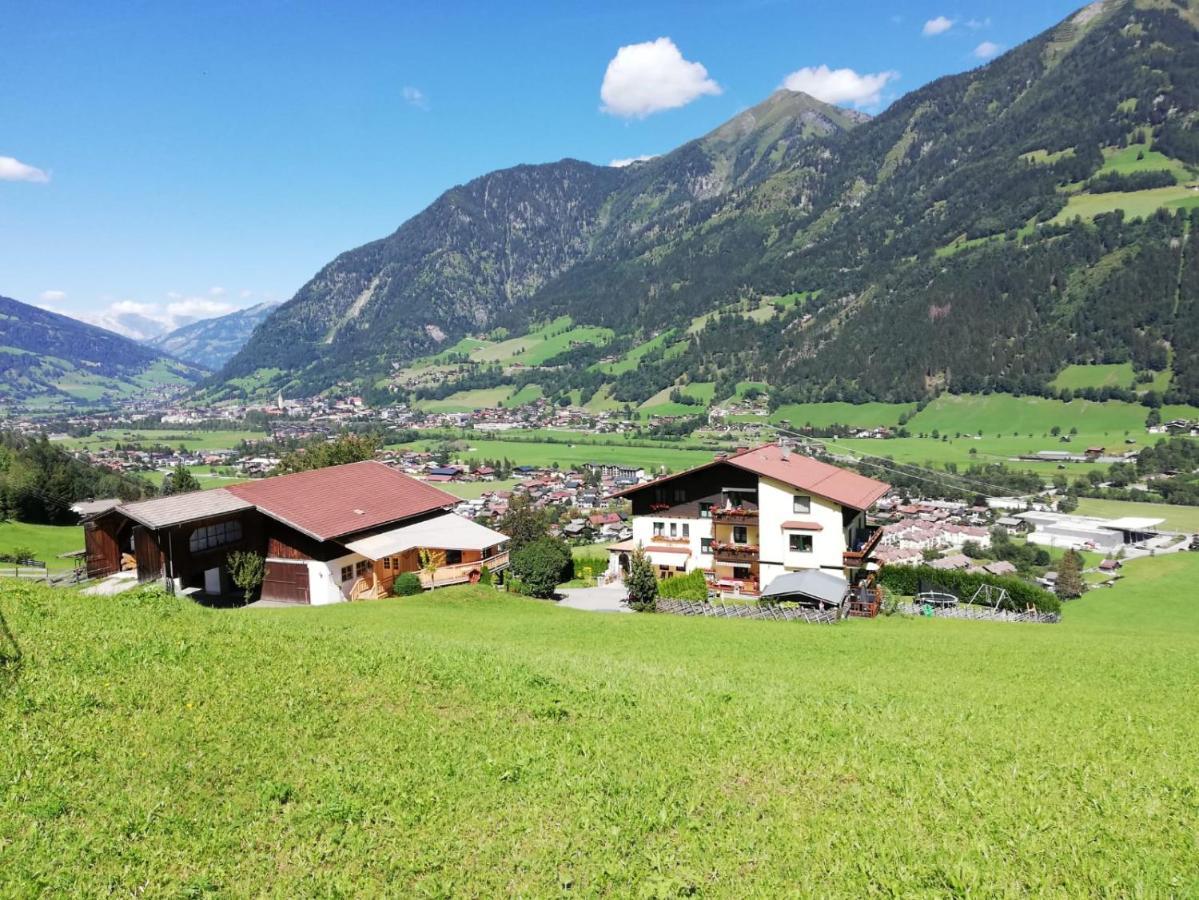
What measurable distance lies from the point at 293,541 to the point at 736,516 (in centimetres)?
2545

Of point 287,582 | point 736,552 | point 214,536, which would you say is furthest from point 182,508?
point 736,552

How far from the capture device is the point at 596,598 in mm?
40562

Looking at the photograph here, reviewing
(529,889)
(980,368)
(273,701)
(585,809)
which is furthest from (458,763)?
(980,368)

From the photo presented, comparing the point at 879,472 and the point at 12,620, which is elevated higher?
the point at 12,620

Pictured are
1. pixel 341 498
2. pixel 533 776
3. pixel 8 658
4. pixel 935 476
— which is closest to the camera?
pixel 533 776

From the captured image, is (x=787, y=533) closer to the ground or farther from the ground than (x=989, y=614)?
farther from the ground

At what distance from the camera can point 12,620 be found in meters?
12.7

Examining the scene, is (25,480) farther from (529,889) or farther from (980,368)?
(980,368)

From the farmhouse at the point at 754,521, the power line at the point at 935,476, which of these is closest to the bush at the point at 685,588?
the farmhouse at the point at 754,521

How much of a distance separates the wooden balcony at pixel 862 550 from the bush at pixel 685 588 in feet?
28.6

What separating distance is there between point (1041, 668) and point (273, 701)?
18372 millimetres

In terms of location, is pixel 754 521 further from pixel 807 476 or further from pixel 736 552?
pixel 807 476

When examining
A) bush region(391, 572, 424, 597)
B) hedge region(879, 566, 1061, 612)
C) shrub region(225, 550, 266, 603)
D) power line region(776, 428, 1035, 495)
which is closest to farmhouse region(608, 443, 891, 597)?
hedge region(879, 566, 1061, 612)

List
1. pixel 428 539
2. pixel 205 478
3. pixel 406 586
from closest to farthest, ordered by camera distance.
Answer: pixel 406 586 → pixel 428 539 → pixel 205 478
